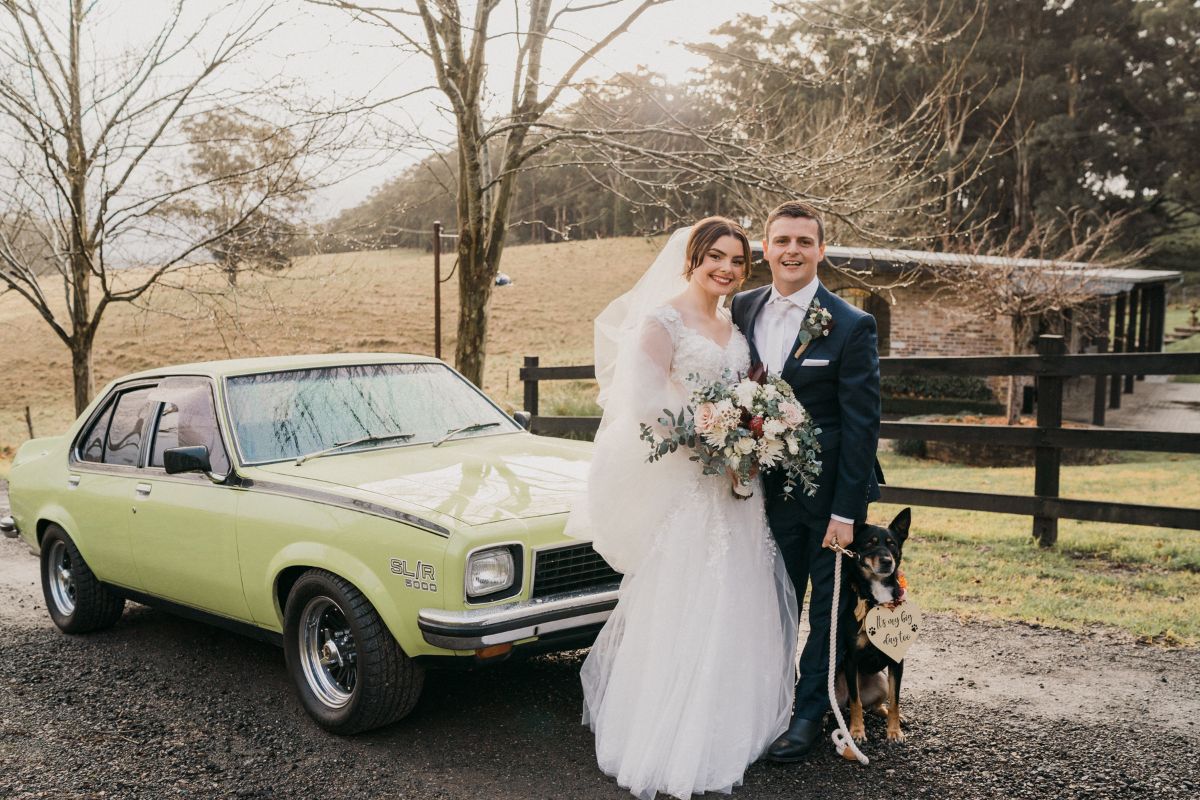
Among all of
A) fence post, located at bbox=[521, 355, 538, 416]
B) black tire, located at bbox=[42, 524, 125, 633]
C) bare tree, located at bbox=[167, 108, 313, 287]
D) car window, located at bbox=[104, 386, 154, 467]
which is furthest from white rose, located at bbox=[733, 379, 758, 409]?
bare tree, located at bbox=[167, 108, 313, 287]

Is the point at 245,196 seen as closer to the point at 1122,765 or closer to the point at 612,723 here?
the point at 612,723

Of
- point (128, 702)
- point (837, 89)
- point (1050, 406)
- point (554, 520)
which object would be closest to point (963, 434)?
point (1050, 406)

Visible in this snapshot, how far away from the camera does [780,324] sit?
13.7 feet

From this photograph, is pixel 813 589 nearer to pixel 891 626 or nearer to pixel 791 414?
pixel 891 626

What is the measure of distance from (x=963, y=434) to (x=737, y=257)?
451 centimetres

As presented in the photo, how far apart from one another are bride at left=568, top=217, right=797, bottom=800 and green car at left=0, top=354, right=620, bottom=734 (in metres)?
0.28

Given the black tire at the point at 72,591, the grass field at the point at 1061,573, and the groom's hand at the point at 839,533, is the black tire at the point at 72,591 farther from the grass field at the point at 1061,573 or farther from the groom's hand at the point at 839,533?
the grass field at the point at 1061,573

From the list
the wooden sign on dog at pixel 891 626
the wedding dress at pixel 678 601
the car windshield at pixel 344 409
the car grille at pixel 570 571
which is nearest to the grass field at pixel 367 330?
the car windshield at pixel 344 409

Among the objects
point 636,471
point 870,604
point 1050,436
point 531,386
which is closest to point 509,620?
point 636,471

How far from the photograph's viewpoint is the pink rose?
3.76 meters

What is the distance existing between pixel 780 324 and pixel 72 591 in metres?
4.79

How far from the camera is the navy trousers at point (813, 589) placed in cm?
407

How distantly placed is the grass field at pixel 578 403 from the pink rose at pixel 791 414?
10.3 ft

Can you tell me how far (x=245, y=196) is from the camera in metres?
14.7
